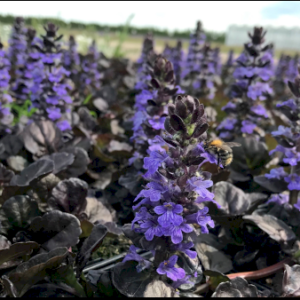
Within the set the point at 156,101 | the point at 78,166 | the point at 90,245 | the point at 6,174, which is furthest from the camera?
the point at 78,166

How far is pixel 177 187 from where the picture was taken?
1648mm

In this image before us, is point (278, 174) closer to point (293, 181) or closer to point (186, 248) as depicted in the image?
point (293, 181)

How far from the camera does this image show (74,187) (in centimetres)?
242

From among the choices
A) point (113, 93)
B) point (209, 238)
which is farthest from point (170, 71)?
point (113, 93)

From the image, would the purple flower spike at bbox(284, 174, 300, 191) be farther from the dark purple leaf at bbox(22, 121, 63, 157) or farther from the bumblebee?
the dark purple leaf at bbox(22, 121, 63, 157)

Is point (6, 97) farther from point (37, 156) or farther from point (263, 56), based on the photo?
point (263, 56)

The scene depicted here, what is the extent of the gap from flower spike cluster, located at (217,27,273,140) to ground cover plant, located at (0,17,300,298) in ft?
0.05

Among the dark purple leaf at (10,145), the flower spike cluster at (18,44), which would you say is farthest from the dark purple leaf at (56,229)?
the flower spike cluster at (18,44)

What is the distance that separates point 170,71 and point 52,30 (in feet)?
5.16

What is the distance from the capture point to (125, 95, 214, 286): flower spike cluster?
5.15 feet

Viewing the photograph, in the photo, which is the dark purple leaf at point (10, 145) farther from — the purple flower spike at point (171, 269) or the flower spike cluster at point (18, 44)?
the flower spike cluster at point (18, 44)

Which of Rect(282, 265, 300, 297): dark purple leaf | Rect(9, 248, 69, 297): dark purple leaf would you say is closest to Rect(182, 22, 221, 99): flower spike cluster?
Rect(282, 265, 300, 297): dark purple leaf

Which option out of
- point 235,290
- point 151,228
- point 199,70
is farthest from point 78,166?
point 199,70

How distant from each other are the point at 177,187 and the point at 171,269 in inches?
16.7
